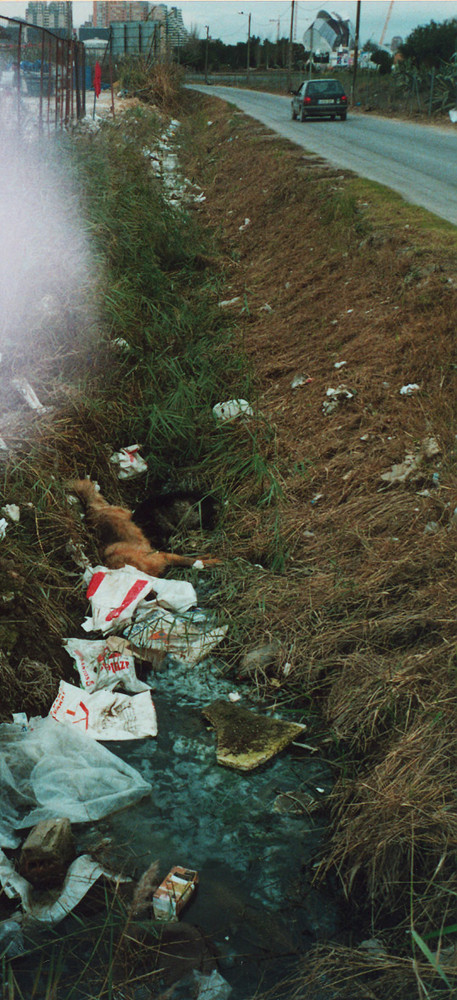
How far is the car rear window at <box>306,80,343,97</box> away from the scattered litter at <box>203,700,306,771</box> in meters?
16.6

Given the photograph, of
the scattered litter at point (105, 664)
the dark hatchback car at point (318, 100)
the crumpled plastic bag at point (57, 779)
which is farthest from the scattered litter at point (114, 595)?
the dark hatchback car at point (318, 100)

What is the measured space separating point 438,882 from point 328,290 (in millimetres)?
4542

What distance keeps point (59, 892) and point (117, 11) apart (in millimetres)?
42095

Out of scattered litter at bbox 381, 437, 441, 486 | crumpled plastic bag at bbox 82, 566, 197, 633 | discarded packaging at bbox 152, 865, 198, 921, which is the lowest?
discarded packaging at bbox 152, 865, 198, 921

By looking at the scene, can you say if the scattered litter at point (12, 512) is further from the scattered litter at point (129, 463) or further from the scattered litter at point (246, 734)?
the scattered litter at point (246, 734)

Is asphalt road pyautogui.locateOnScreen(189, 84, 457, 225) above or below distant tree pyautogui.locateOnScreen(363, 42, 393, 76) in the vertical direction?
below

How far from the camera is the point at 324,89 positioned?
56.1ft

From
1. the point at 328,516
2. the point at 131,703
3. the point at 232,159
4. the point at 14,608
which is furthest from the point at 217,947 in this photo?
the point at 232,159

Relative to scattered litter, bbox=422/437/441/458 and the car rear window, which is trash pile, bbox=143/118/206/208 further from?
the car rear window

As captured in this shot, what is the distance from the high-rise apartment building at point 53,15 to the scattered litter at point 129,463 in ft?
38.9

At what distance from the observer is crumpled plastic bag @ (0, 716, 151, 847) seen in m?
2.47

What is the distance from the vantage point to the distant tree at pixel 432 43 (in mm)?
24906

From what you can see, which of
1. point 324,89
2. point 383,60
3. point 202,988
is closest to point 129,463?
point 202,988

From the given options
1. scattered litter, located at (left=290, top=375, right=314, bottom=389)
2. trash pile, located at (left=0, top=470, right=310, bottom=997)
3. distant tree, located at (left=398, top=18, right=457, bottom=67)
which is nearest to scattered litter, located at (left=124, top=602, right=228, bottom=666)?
trash pile, located at (left=0, top=470, right=310, bottom=997)
